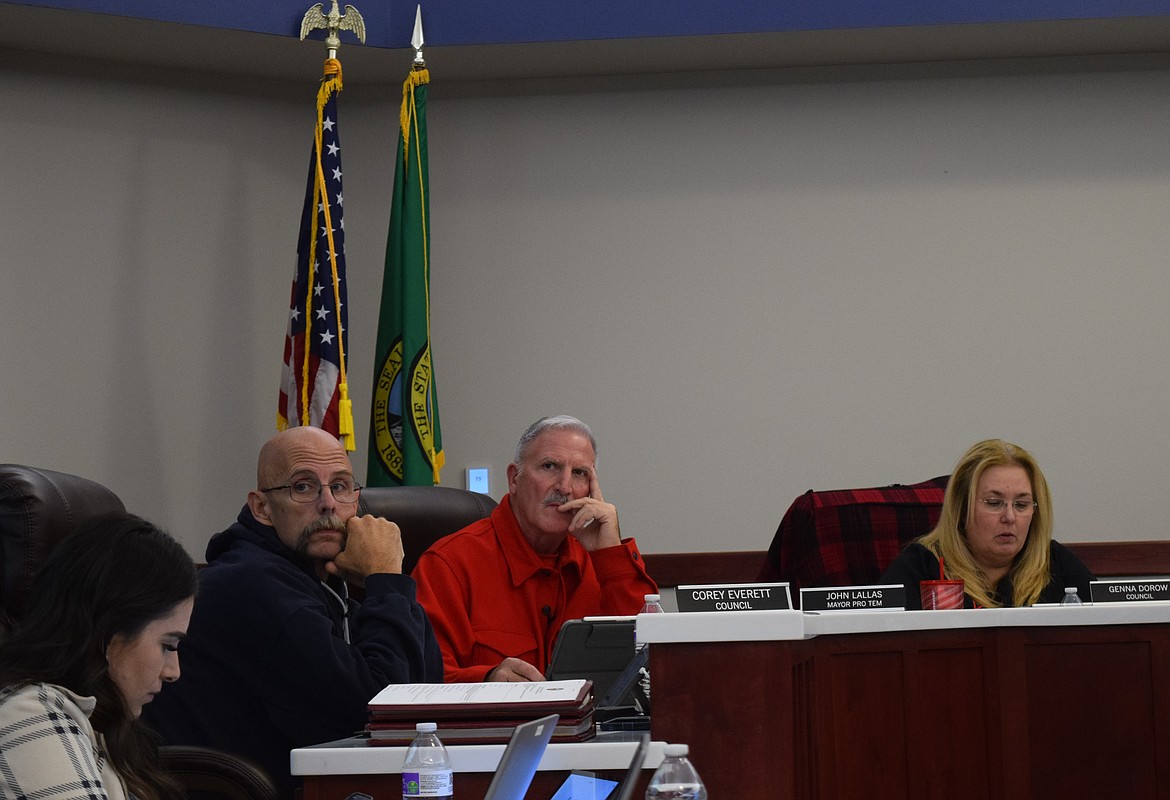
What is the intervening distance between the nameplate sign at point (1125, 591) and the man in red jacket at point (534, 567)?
0.92m

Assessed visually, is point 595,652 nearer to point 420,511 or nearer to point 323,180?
point 420,511

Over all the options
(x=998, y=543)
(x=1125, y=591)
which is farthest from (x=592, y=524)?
(x=1125, y=591)

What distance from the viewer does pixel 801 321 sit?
477 cm

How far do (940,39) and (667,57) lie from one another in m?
0.90

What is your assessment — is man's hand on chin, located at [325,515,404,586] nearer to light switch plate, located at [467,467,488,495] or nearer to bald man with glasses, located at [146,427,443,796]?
bald man with glasses, located at [146,427,443,796]

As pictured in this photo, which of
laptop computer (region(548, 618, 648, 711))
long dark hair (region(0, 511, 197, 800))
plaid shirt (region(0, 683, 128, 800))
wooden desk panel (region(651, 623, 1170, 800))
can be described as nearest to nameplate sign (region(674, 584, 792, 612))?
wooden desk panel (region(651, 623, 1170, 800))

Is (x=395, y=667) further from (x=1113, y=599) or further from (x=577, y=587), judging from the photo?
(x=1113, y=599)

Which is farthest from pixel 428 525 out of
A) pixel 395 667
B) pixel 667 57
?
pixel 667 57

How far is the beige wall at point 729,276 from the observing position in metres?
4.66

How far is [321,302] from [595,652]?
2268 mm

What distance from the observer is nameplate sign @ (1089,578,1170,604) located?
8.39 feet

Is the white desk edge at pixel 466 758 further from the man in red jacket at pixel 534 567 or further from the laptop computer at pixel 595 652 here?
the man in red jacket at pixel 534 567

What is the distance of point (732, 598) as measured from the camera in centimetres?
198

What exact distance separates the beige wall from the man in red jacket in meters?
1.52
